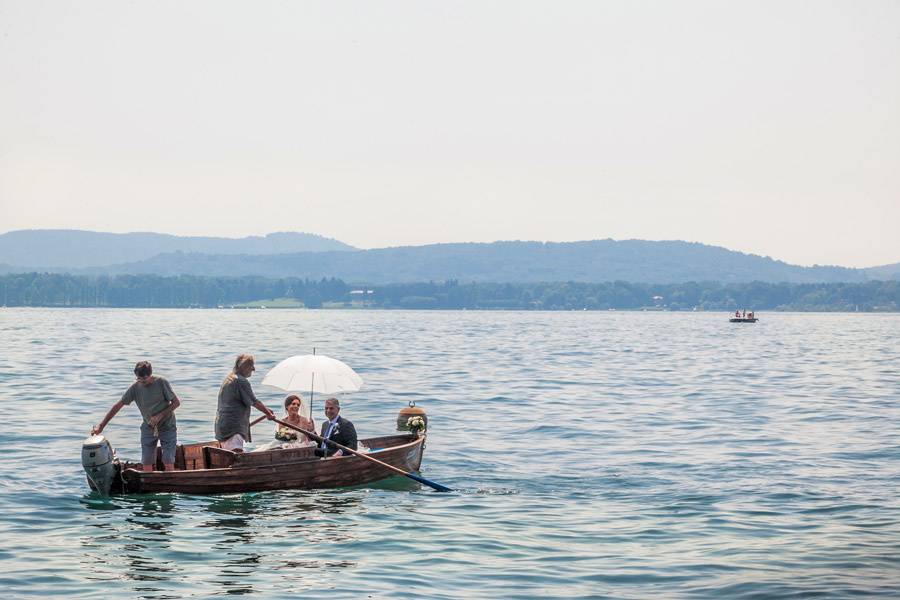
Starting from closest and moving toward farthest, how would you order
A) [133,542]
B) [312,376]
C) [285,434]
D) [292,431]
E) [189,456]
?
[133,542] < [189,456] < [285,434] < [292,431] < [312,376]

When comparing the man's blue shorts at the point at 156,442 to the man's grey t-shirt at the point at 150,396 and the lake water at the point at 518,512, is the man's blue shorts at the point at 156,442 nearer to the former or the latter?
the man's grey t-shirt at the point at 150,396

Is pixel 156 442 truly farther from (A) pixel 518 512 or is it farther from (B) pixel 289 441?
(A) pixel 518 512

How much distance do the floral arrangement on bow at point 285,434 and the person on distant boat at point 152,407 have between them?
2.46 meters

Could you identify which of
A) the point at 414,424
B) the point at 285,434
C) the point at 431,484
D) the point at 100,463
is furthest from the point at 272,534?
the point at 414,424

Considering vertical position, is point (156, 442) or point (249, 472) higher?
point (156, 442)

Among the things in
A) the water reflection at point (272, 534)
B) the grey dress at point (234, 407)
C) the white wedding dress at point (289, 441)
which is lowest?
the water reflection at point (272, 534)

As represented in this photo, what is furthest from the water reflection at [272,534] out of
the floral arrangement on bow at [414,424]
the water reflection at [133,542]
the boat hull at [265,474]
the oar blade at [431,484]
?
the floral arrangement on bow at [414,424]

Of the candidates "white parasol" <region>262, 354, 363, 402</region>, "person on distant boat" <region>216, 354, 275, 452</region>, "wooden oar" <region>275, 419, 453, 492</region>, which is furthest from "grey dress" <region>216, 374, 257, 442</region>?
"white parasol" <region>262, 354, 363, 402</region>

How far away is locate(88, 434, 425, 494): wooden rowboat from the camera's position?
2078 centimetres

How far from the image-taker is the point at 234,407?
70.5ft

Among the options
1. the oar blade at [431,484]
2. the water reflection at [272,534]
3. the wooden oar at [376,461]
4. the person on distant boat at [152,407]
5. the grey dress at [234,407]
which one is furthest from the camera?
the oar blade at [431,484]

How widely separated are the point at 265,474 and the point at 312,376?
2622mm

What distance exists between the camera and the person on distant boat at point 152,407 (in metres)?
20.6

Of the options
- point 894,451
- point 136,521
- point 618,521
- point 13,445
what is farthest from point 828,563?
point 13,445
